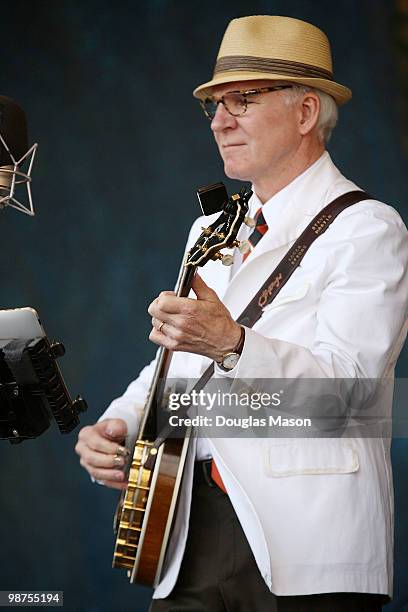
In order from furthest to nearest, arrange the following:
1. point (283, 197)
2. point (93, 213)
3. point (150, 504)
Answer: point (93, 213) → point (283, 197) → point (150, 504)

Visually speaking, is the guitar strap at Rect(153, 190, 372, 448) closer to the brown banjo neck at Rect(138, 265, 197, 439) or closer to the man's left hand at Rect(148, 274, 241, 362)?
the brown banjo neck at Rect(138, 265, 197, 439)

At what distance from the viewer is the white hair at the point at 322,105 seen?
2424 millimetres

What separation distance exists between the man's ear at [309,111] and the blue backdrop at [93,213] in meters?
1.36

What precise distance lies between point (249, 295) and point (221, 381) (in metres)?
0.31

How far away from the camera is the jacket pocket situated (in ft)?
6.66

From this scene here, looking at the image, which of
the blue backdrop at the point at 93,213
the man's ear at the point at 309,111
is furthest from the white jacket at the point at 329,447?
the blue backdrop at the point at 93,213

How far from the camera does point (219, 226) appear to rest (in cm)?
205

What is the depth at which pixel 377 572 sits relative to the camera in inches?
80.0

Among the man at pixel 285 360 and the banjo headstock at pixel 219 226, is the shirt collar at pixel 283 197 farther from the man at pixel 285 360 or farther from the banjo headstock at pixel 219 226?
the banjo headstock at pixel 219 226

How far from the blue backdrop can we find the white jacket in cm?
175

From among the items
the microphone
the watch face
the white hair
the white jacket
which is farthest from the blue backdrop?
the microphone

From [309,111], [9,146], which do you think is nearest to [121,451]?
[9,146]

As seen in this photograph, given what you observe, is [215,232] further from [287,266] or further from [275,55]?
[275,55]

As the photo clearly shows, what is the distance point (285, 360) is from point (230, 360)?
4.4 inches
